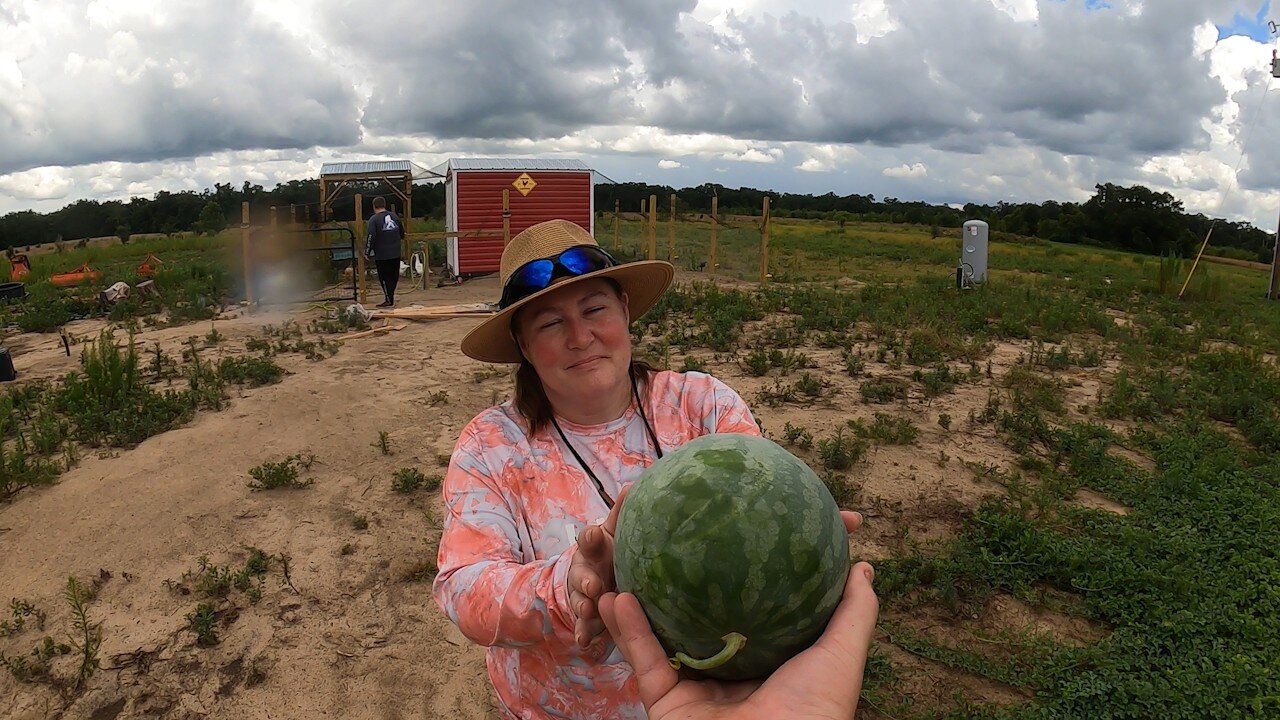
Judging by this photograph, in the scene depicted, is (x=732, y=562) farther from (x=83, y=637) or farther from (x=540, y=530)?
(x=83, y=637)

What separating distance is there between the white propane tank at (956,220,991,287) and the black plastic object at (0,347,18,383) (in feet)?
45.2

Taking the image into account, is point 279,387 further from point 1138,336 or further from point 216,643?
point 1138,336

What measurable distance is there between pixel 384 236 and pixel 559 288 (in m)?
11.7

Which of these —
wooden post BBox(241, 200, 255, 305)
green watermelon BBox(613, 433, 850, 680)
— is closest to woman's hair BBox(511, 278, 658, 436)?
green watermelon BBox(613, 433, 850, 680)

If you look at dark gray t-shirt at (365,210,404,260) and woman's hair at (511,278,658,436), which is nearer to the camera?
woman's hair at (511,278,658,436)

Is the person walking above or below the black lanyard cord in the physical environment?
above

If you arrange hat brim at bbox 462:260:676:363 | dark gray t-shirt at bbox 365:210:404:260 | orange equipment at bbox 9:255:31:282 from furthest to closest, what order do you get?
orange equipment at bbox 9:255:31:282
dark gray t-shirt at bbox 365:210:404:260
hat brim at bbox 462:260:676:363

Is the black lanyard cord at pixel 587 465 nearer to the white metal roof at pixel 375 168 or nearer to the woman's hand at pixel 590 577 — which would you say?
the woman's hand at pixel 590 577

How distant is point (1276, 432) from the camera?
601 cm

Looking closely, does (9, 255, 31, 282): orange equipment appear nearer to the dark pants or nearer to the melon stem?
the dark pants

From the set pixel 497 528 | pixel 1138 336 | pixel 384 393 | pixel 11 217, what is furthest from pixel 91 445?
pixel 11 217

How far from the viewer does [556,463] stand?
2.10 metres

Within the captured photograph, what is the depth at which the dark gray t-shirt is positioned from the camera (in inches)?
505

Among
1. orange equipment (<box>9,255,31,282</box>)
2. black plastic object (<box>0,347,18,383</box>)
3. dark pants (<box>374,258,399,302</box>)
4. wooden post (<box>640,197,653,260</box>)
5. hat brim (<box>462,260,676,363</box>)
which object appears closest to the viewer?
hat brim (<box>462,260,676,363</box>)
